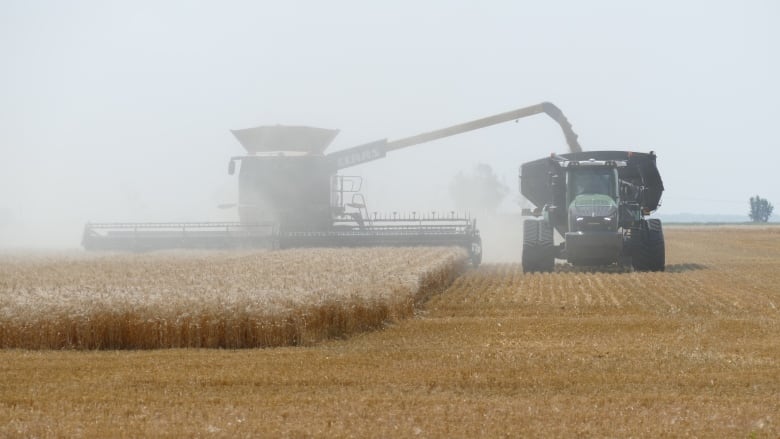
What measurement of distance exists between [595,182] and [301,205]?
352 inches

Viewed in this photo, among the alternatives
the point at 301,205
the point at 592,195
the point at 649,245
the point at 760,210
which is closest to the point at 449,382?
the point at 592,195

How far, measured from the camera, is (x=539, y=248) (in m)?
24.2

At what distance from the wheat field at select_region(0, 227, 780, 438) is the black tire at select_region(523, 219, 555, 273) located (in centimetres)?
785

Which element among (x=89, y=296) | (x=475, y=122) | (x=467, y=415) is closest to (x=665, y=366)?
(x=467, y=415)

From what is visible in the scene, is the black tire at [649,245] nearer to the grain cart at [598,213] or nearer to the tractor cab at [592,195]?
the grain cart at [598,213]

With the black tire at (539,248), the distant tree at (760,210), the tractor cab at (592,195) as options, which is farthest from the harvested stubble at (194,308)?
the distant tree at (760,210)

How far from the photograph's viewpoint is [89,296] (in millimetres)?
13359

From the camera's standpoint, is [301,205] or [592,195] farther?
[301,205]

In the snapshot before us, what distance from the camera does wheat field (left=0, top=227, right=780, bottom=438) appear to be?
827cm

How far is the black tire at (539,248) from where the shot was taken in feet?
79.5

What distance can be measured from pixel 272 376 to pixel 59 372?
7.25 feet

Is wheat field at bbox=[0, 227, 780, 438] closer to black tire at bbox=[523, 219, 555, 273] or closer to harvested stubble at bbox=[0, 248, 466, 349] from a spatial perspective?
harvested stubble at bbox=[0, 248, 466, 349]

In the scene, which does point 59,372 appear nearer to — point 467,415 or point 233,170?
point 467,415

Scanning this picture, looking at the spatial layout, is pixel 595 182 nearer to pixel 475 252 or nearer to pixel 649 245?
pixel 649 245
